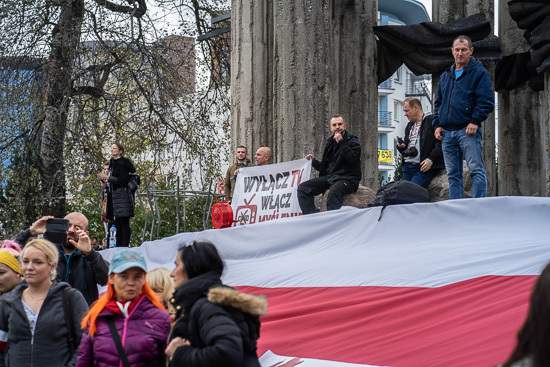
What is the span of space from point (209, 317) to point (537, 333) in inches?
73.7

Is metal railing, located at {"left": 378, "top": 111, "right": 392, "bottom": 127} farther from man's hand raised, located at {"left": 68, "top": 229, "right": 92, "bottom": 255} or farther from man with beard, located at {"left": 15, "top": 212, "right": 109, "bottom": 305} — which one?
man's hand raised, located at {"left": 68, "top": 229, "right": 92, "bottom": 255}

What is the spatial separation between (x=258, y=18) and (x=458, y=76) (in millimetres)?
5595

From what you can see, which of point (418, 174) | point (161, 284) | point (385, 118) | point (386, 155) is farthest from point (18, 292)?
point (385, 118)

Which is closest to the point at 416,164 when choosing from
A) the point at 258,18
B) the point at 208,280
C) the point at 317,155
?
the point at 317,155

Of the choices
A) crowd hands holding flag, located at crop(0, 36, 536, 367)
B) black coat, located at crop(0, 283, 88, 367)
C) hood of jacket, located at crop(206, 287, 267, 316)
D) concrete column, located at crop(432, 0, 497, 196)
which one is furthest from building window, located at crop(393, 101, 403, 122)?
hood of jacket, located at crop(206, 287, 267, 316)

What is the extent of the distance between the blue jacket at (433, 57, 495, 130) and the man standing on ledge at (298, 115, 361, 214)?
4.23 ft

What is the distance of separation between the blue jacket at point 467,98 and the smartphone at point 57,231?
13.9ft

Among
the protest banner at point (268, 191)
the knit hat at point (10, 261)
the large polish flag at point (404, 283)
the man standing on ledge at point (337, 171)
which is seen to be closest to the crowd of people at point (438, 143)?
the man standing on ledge at point (337, 171)

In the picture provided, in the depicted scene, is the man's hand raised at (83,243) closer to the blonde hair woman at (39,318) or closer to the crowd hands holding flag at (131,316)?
the crowd hands holding flag at (131,316)

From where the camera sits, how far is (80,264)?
573 centimetres

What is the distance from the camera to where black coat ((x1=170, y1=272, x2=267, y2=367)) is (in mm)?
3162

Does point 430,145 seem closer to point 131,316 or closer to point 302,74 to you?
point 302,74

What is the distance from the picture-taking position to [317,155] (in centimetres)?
1172

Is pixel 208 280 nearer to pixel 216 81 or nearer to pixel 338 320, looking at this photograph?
pixel 338 320
